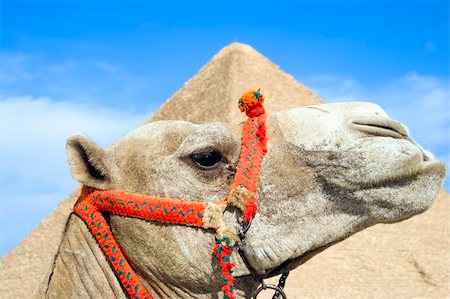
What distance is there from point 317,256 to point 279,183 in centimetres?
2666

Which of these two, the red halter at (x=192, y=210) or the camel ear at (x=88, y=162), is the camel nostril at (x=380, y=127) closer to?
the red halter at (x=192, y=210)

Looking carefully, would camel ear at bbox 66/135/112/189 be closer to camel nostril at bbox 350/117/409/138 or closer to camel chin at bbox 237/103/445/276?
camel chin at bbox 237/103/445/276

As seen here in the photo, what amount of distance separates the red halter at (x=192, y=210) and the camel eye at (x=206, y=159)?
0.34 ft

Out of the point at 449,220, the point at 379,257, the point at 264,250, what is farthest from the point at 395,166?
the point at 449,220

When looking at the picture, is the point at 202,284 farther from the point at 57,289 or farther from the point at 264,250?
the point at 57,289

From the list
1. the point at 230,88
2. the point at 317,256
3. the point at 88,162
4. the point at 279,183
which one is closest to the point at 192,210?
the point at 279,183

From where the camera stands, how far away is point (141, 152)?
9.82 ft

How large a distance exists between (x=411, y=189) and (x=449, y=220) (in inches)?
1415

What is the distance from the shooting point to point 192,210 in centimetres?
282

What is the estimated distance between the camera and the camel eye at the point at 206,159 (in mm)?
2875

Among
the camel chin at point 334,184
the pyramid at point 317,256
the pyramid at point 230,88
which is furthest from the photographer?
the pyramid at point 230,88

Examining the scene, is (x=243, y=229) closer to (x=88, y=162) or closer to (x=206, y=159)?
(x=206, y=159)

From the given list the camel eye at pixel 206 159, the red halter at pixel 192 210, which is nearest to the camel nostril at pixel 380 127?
the red halter at pixel 192 210

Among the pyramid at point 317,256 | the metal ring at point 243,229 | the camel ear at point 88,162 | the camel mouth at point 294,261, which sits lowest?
the camel mouth at point 294,261
